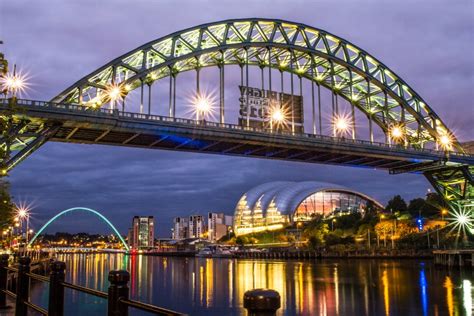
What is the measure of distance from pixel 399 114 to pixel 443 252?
54.8 feet

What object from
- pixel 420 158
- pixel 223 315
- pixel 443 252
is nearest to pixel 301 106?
pixel 420 158

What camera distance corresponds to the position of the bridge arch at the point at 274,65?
138 ft

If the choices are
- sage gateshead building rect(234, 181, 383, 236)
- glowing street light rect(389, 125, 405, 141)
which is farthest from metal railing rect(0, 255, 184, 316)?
sage gateshead building rect(234, 181, 383, 236)

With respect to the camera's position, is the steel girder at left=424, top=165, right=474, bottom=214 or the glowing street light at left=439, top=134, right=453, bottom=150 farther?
the steel girder at left=424, top=165, right=474, bottom=214

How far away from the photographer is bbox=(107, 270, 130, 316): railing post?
4363mm

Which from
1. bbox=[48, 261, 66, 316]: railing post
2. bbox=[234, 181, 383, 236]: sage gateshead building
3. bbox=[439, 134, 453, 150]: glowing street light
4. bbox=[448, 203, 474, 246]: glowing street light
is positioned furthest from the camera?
bbox=[234, 181, 383, 236]: sage gateshead building

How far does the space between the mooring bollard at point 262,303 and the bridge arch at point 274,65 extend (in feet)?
123

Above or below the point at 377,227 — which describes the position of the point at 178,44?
above

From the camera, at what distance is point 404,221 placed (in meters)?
85.5

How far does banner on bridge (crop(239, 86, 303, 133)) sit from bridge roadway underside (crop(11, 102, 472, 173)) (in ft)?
8.81

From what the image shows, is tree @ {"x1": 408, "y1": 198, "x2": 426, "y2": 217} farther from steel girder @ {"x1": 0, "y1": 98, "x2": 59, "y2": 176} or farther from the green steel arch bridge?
steel girder @ {"x1": 0, "y1": 98, "x2": 59, "y2": 176}

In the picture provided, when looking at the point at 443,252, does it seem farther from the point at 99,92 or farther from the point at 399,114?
the point at 99,92

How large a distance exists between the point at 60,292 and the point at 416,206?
9846cm

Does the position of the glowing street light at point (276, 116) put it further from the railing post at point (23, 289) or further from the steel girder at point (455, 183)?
the railing post at point (23, 289)
